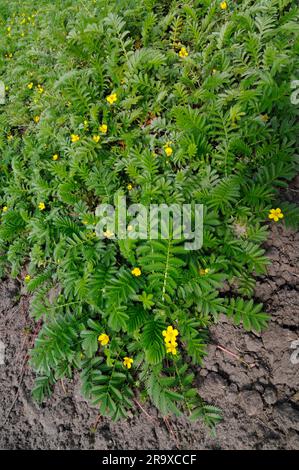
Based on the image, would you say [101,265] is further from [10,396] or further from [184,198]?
[10,396]

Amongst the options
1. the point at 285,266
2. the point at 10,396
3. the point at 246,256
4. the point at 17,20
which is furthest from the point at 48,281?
the point at 17,20

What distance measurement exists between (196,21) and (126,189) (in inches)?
63.8

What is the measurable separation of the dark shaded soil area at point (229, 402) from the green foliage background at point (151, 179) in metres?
0.10

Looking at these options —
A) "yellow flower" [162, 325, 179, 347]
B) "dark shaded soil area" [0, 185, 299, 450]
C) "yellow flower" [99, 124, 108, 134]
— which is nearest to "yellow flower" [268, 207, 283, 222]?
"dark shaded soil area" [0, 185, 299, 450]

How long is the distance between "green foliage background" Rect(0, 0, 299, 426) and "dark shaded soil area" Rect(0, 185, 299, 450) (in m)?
0.10

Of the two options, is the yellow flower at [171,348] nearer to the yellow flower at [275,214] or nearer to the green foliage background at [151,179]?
the green foliage background at [151,179]

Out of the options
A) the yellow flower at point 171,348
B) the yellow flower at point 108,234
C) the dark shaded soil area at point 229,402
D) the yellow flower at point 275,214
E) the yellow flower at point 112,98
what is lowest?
the dark shaded soil area at point 229,402

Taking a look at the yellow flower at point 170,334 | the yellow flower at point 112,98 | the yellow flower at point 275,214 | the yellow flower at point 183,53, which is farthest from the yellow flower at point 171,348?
the yellow flower at point 183,53

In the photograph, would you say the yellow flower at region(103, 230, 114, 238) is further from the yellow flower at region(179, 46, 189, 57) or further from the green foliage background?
the yellow flower at region(179, 46, 189, 57)

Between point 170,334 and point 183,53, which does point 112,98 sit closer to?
point 183,53

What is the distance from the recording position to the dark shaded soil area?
184cm

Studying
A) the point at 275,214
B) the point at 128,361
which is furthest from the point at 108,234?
the point at 275,214

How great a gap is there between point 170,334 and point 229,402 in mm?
489

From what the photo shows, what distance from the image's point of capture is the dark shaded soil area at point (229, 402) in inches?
72.4
